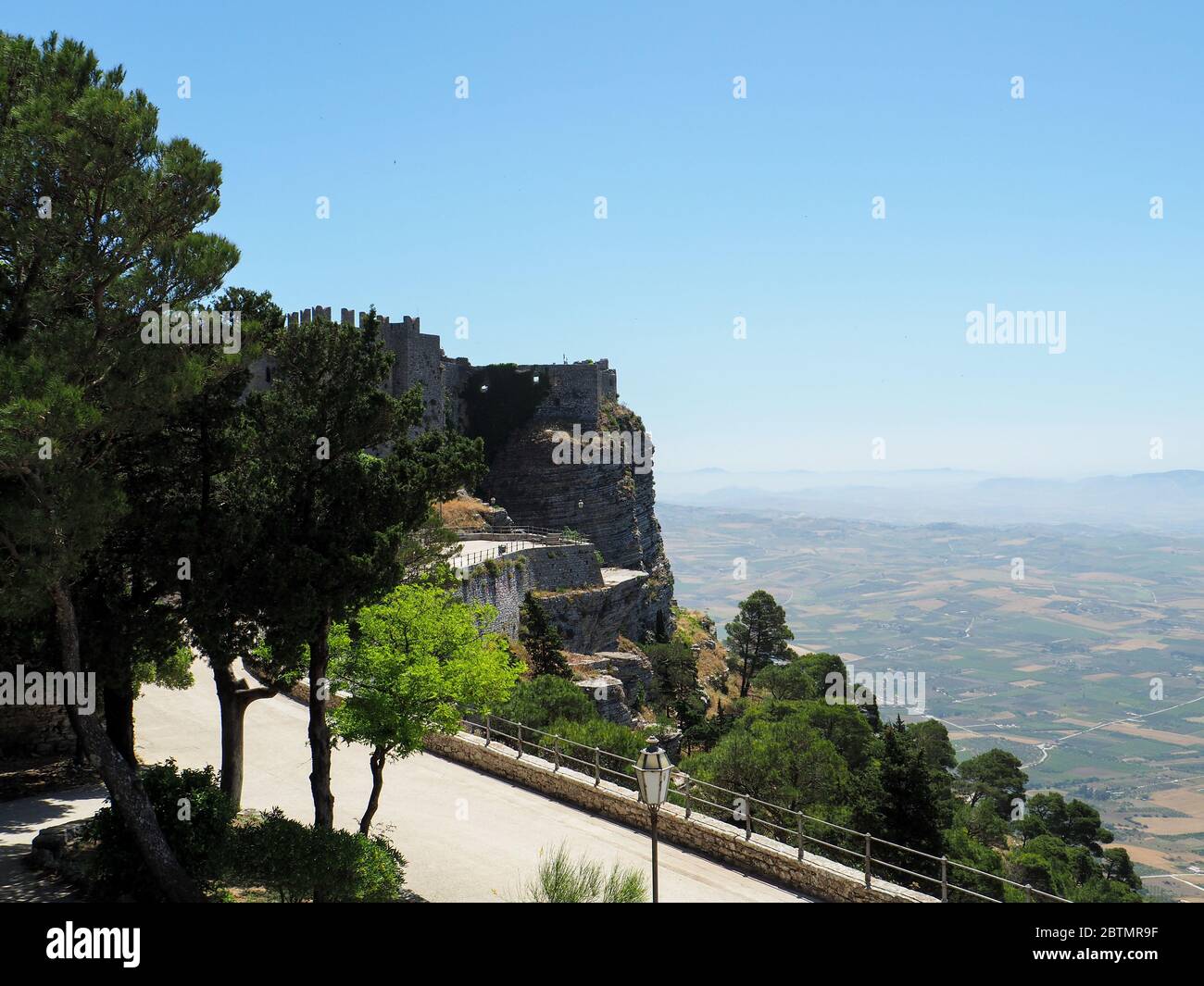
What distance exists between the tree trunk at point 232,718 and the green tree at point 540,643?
1979cm

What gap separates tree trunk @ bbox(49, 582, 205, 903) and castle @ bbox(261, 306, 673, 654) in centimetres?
3629

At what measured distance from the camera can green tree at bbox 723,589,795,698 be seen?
197 feet

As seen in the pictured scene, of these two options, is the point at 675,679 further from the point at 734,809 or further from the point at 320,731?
the point at 320,731

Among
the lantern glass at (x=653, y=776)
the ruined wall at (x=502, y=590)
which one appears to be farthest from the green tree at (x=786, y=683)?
the lantern glass at (x=653, y=776)

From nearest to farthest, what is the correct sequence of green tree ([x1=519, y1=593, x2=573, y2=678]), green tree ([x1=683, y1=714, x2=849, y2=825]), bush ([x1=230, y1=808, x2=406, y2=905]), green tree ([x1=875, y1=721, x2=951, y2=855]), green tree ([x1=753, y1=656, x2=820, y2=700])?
1. bush ([x1=230, y1=808, x2=406, y2=905])
2. green tree ([x1=683, y1=714, x2=849, y2=825])
3. green tree ([x1=875, y1=721, x2=951, y2=855])
4. green tree ([x1=519, y1=593, x2=573, y2=678])
5. green tree ([x1=753, y1=656, x2=820, y2=700])

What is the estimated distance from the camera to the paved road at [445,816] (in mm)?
14531

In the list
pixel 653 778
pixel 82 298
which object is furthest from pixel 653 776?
pixel 82 298

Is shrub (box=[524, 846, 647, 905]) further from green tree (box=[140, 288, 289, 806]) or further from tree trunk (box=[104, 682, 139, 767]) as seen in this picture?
tree trunk (box=[104, 682, 139, 767])

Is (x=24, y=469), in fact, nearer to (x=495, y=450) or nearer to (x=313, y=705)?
(x=313, y=705)

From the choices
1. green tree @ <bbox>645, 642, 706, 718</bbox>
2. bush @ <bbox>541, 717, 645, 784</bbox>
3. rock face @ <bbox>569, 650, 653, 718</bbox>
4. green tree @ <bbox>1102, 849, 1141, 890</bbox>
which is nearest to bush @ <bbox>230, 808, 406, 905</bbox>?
bush @ <bbox>541, 717, 645, 784</bbox>

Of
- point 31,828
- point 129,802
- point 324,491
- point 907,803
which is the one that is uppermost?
point 324,491

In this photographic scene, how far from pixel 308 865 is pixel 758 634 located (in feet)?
169

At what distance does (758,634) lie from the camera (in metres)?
61.4
